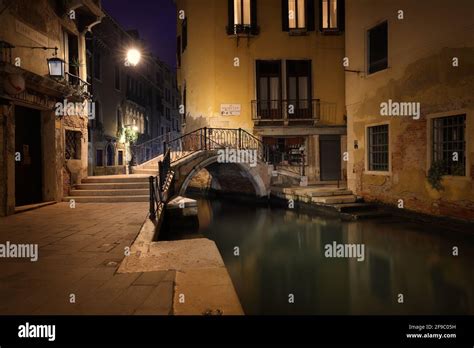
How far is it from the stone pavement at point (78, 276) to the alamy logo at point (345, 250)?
4442 mm

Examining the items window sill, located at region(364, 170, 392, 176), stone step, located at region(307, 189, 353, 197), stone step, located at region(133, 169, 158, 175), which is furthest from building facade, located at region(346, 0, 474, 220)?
stone step, located at region(133, 169, 158, 175)

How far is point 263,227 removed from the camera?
12.5m

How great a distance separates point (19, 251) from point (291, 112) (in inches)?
585

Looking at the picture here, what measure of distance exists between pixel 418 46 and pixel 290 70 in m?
8.49

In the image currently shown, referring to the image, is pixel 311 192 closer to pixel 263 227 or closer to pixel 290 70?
pixel 263 227

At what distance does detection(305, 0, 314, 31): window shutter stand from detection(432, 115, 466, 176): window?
9.99 m

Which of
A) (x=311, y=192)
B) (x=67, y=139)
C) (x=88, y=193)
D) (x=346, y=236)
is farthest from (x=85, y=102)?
(x=346, y=236)

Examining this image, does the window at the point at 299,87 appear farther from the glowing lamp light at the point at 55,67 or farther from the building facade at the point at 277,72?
the glowing lamp light at the point at 55,67

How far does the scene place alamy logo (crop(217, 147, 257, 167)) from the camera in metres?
15.3

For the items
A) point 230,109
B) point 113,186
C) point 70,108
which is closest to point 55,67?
point 70,108

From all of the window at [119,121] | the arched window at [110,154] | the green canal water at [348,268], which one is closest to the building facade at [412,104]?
the green canal water at [348,268]

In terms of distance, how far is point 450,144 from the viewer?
32.6 feet

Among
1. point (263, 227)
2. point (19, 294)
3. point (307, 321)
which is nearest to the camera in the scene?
point (19, 294)

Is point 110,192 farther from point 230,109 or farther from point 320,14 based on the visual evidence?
point 320,14
